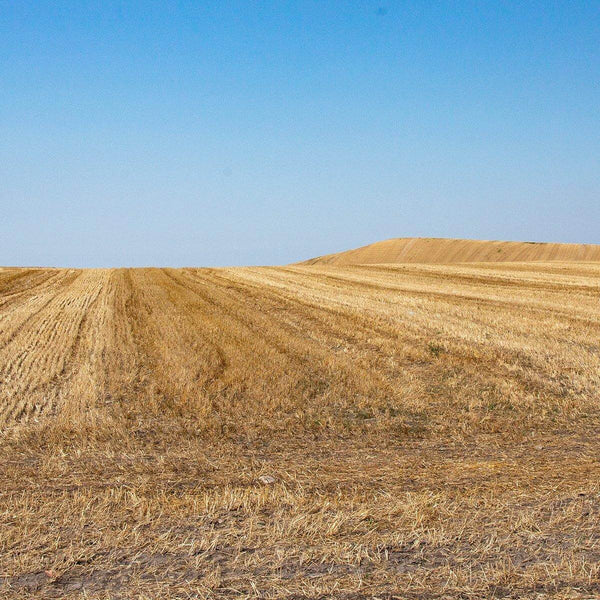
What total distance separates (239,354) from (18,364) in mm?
4281

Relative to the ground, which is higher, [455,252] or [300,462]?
[455,252]

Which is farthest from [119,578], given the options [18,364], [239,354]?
[18,364]

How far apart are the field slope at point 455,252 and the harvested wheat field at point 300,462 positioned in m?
63.6

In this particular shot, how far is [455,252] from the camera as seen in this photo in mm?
78938

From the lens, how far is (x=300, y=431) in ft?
23.8

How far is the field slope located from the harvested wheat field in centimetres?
6359

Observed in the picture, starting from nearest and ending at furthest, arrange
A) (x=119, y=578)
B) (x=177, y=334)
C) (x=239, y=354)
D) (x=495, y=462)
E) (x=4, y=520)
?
(x=119, y=578), (x=4, y=520), (x=495, y=462), (x=239, y=354), (x=177, y=334)

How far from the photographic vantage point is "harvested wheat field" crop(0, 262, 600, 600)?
3.96 m

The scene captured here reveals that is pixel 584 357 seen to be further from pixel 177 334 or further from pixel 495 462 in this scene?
pixel 177 334

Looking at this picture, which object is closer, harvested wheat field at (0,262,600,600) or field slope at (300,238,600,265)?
harvested wheat field at (0,262,600,600)

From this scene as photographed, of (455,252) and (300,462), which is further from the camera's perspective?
(455,252)

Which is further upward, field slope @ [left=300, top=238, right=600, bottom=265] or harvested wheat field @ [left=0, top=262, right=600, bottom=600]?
field slope @ [left=300, top=238, right=600, bottom=265]

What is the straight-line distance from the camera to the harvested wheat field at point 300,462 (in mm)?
3963

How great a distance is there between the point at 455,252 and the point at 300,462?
7641 centimetres
